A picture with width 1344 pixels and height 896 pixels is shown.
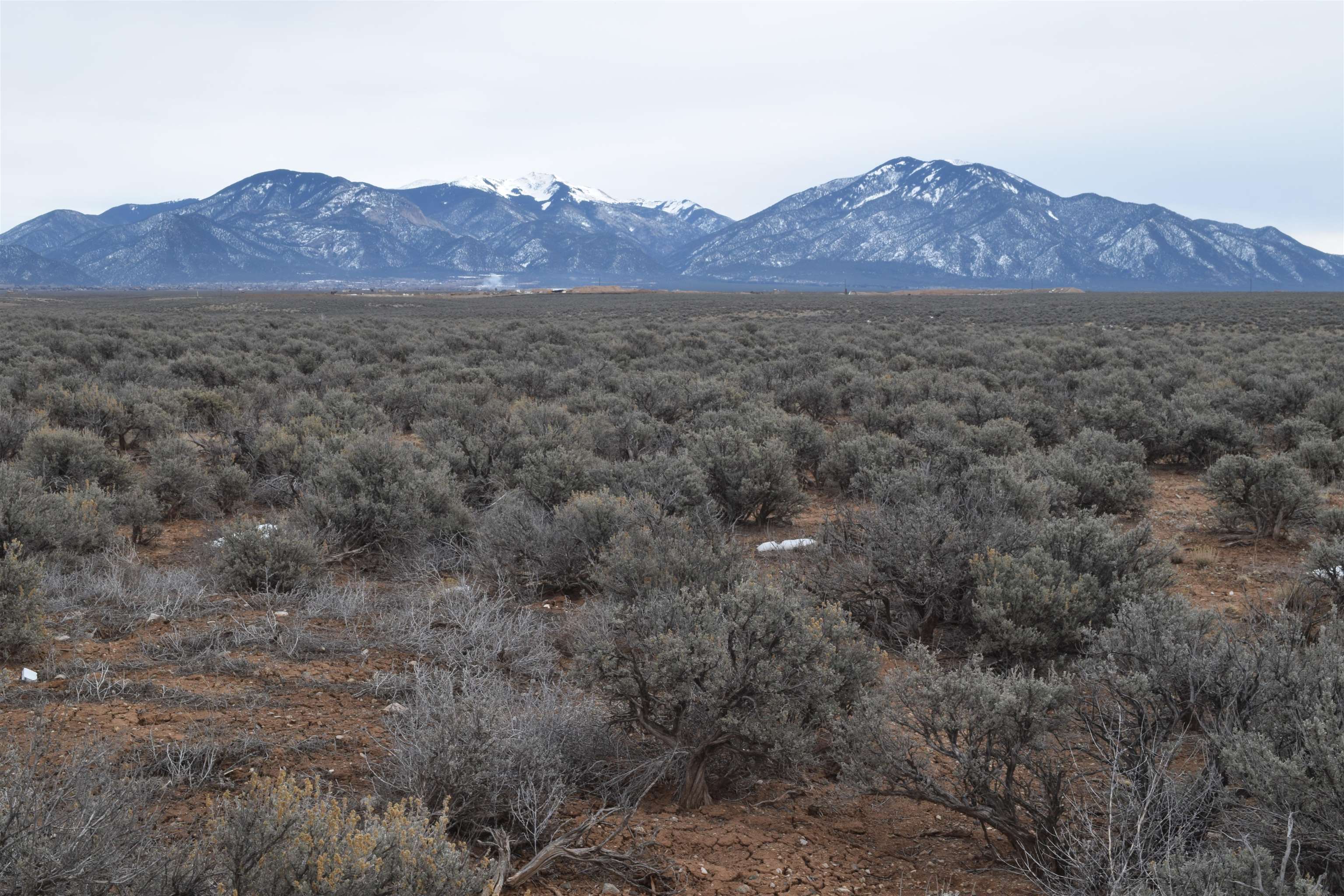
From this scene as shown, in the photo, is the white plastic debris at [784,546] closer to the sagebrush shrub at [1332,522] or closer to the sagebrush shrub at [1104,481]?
the sagebrush shrub at [1104,481]

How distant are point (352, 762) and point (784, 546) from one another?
4490 mm

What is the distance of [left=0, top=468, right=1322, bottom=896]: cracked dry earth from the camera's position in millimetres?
3057

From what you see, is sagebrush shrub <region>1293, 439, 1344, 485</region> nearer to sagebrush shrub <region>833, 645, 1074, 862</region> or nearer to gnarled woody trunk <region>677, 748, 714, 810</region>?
Answer: sagebrush shrub <region>833, 645, 1074, 862</region>

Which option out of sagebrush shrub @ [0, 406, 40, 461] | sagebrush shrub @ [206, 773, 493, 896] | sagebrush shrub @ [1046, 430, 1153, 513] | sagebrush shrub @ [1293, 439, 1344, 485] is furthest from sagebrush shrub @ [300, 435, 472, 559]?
sagebrush shrub @ [1293, 439, 1344, 485]

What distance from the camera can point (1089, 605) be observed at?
484 centimetres

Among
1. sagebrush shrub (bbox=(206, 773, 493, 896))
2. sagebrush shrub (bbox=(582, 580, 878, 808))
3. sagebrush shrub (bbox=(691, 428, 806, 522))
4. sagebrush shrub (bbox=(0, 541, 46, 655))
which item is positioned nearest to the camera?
sagebrush shrub (bbox=(206, 773, 493, 896))

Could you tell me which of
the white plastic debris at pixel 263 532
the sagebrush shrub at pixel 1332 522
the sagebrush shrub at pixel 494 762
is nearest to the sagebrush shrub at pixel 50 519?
the white plastic debris at pixel 263 532

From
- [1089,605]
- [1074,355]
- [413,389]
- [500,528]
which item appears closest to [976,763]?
[1089,605]

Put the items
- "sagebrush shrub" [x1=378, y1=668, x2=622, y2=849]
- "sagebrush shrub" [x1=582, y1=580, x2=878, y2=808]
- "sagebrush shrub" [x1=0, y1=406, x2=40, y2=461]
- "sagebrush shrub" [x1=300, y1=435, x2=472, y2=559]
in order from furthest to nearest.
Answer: "sagebrush shrub" [x1=0, y1=406, x2=40, y2=461], "sagebrush shrub" [x1=300, y1=435, x2=472, y2=559], "sagebrush shrub" [x1=582, y1=580, x2=878, y2=808], "sagebrush shrub" [x1=378, y1=668, x2=622, y2=849]

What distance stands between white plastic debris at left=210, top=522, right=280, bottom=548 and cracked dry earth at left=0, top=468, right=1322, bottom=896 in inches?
41.7

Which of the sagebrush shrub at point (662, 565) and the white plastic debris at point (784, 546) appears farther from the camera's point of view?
the white plastic debris at point (784, 546)

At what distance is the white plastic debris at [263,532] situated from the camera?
6273mm

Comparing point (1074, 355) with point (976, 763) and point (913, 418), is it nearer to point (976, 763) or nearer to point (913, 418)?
point (913, 418)

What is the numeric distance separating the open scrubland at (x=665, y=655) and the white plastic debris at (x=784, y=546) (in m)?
0.12
